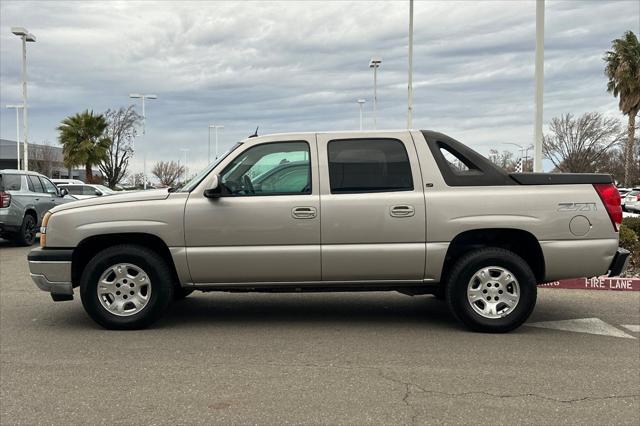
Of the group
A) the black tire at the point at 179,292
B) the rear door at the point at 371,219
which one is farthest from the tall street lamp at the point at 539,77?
the black tire at the point at 179,292

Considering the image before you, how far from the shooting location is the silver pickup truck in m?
5.32

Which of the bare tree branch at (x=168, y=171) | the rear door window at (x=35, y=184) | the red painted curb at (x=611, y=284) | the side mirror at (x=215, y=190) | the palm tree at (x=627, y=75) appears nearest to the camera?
the side mirror at (x=215, y=190)

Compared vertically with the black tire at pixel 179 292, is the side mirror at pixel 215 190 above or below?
above

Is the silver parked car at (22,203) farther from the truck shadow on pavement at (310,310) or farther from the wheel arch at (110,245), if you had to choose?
the wheel arch at (110,245)

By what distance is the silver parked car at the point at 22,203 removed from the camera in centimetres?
1264

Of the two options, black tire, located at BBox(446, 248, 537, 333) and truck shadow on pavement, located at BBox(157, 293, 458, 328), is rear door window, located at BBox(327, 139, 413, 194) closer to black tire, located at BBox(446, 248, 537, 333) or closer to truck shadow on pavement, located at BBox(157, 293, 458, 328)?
black tire, located at BBox(446, 248, 537, 333)

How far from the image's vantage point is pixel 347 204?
5.32 m

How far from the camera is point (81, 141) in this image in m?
39.0

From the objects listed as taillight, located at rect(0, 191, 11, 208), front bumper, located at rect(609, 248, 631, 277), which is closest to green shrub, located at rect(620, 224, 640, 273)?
front bumper, located at rect(609, 248, 631, 277)

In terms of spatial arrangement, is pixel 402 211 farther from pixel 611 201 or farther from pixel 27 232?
pixel 27 232

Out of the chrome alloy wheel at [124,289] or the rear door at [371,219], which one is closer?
the rear door at [371,219]

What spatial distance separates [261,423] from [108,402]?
1125 millimetres

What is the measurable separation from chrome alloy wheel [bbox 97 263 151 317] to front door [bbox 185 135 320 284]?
20.9 inches

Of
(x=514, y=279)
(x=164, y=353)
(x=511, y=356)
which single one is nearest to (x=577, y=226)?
(x=514, y=279)
